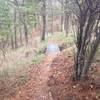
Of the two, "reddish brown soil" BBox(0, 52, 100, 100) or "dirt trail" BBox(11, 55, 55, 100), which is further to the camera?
"dirt trail" BBox(11, 55, 55, 100)

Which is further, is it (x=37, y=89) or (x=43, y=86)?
(x=43, y=86)

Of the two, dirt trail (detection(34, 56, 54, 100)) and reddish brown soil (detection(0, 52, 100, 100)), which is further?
dirt trail (detection(34, 56, 54, 100))

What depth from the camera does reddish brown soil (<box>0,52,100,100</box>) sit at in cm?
748

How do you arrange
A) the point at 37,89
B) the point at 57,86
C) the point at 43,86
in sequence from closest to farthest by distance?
the point at 57,86 → the point at 37,89 → the point at 43,86

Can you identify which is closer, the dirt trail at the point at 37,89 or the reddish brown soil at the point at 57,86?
the reddish brown soil at the point at 57,86

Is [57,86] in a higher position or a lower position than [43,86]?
higher

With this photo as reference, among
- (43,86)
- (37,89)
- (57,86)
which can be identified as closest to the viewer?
(57,86)

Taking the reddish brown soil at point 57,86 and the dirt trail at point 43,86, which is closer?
the reddish brown soil at point 57,86

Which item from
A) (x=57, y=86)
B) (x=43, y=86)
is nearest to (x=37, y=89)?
(x=43, y=86)

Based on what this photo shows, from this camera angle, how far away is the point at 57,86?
8383mm

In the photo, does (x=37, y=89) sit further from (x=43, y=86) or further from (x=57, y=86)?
(x=57, y=86)

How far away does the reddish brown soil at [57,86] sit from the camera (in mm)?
7477

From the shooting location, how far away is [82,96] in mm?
7316

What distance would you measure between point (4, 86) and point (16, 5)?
9.76 metres
